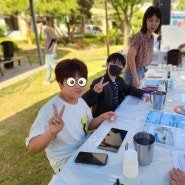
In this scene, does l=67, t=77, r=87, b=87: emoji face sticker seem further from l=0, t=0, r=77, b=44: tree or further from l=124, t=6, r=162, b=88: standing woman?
l=0, t=0, r=77, b=44: tree

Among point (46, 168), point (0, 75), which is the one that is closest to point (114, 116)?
point (46, 168)

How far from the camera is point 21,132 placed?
2748mm

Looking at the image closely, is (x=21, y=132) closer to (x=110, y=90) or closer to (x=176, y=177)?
(x=110, y=90)

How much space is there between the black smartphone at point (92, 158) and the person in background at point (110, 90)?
0.68 m

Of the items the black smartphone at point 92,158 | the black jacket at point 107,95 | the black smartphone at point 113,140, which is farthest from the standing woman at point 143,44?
the black smartphone at point 92,158

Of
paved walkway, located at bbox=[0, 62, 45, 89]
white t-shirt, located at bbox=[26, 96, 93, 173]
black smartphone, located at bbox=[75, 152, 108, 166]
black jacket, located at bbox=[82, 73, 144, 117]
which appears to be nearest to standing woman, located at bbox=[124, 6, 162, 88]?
black jacket, located at bbox=[82, 73, 144, 117]

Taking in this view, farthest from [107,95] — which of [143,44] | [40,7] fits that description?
[40,7]

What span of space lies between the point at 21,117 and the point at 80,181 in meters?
2.61

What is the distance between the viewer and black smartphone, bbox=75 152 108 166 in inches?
36.1

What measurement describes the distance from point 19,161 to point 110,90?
126 cm

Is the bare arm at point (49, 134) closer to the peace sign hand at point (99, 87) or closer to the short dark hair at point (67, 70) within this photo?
the short dark hair at point (67, 70)

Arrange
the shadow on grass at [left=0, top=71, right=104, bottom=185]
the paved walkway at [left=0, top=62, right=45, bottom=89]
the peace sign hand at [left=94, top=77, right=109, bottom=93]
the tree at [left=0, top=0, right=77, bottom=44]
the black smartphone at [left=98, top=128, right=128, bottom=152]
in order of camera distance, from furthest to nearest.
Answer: the tree at [left=0, top=0, right=77, bottom=44] < the paved walkway at [left=0, top=62, right=45, bottom=89] < the shadow on grass at [left=0, top=71, right=104, bottom=185] < the peace sign hand at [left=94, top=77, right=109, bottom=93] < the black smartphone at [left=98, top=128, right=128, bottom=152]

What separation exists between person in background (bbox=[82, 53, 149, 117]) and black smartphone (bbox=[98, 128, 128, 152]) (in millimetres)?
465

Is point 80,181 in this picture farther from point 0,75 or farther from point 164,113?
point 0,75
